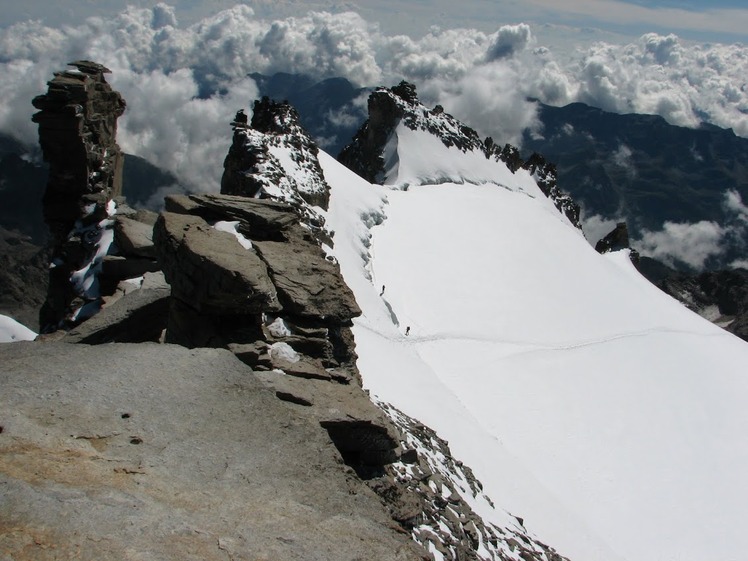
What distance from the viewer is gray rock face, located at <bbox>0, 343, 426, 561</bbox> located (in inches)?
259

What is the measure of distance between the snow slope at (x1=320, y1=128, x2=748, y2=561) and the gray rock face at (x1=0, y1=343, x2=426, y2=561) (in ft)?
35.1

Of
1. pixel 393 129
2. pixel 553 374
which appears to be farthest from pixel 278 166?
pixel 393 129

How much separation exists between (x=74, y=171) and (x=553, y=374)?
30.8 metres

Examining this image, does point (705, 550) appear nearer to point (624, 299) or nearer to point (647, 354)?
point (647, 354)

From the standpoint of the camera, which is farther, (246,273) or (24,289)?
(24,289)

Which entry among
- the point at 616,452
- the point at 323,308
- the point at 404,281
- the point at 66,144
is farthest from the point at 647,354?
the point at 66,144

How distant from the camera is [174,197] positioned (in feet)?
55.2

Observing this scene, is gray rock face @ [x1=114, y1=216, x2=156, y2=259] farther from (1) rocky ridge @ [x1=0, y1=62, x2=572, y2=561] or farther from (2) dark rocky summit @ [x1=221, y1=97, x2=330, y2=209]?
(2) dark rocky summit @ [x1=221, y1=97, x2=330, y2=209]

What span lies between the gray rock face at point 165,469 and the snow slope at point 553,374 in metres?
10.7

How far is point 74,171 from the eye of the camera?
26.9 m

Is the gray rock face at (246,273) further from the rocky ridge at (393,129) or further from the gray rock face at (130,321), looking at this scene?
the rocky ridge at (393,129)

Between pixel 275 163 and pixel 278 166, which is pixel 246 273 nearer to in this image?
pixel 278 166

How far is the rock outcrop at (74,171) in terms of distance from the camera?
2511cm

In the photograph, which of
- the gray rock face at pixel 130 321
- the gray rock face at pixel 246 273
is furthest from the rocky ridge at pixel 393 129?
the gray rock face at pixel 130 321
